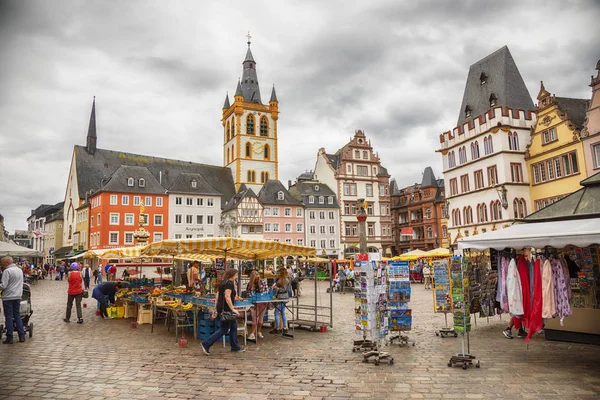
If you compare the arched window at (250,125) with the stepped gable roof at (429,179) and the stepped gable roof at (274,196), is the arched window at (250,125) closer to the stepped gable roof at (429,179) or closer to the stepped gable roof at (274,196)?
the stepped gable roof at (274,196)

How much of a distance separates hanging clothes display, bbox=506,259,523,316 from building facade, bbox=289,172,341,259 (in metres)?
50.2

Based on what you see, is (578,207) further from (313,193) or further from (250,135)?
(250,135)

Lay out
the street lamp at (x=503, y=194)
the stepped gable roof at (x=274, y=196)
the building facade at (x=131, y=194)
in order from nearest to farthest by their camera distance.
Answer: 1. the street lamp at (x=503, y=194)
2. the building facade at (x=131, y=194)
3. the stepped gable roof at (x=274, y=196)

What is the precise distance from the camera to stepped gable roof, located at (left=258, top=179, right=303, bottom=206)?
5884 centimetres

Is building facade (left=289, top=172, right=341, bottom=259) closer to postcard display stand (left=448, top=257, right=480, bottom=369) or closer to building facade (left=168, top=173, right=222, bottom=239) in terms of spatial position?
building facade (left=168, top=173, right=222, bottom=239)

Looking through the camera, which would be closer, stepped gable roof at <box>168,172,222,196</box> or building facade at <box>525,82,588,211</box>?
building facade at <box>525,82,588,211</box>

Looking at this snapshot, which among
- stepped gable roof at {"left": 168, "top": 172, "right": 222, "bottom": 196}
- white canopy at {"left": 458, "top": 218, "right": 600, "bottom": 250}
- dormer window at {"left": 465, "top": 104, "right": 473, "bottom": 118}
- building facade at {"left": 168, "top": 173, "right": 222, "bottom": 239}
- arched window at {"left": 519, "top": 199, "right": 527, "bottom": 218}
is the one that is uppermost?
dormer window at {"left": 465, "top": 104, "right": 473, "bottom": 118}

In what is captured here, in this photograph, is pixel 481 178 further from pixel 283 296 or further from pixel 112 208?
pixel 112 208

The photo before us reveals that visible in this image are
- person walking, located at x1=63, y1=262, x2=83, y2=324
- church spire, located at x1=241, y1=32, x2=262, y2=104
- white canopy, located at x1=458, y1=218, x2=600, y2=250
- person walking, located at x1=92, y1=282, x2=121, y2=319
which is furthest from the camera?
church spire, located at x1=241, y1=32, x2=262, y2=104

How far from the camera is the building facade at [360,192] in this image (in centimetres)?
5916

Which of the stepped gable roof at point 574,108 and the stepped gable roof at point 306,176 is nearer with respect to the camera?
the stepped gable roof at point 574,108

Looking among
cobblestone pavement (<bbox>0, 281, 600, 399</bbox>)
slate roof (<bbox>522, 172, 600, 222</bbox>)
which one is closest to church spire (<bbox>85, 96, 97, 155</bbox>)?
cobblestone pavement (<bbox>0, 281, 600, 399</bbox>)

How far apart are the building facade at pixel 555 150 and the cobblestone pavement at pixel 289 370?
25.0 meters

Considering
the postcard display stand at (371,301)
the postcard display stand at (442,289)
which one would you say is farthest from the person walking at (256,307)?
the postcard display stand at (442,289)
